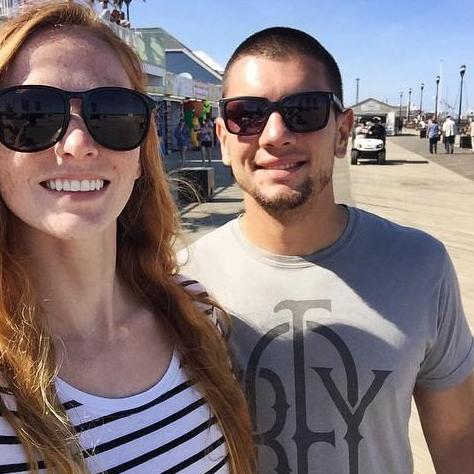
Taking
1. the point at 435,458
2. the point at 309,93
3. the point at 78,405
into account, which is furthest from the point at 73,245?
the point at 435,458

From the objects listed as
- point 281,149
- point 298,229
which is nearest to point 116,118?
point 281,149

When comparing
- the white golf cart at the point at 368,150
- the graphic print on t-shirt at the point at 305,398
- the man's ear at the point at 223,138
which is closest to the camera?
the graphic print on t-shirt at the point at 305,398

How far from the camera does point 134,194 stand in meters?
1.74

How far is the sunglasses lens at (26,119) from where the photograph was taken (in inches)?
49.4

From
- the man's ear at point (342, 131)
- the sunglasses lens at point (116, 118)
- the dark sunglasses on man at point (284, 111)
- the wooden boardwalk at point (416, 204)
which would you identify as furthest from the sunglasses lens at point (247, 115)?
the wooden boardwalk at point (416, 204)

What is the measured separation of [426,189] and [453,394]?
1334cm

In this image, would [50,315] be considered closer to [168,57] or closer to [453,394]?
[453,394]

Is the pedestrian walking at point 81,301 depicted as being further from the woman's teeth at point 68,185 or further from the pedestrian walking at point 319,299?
the pedestrian walking at point 319,299

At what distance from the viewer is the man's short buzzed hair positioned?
5.78 ft

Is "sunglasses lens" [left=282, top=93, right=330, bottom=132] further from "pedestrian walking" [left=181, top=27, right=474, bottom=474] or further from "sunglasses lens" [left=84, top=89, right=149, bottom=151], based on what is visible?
"sunglasses lens" [left=84, top=89, right=149, bottom=151]

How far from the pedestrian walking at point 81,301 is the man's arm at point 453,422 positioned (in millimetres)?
651

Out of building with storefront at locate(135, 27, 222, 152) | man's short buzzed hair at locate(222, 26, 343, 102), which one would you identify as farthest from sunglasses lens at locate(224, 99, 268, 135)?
building with storefront at locate(135, 27, 222, 152)

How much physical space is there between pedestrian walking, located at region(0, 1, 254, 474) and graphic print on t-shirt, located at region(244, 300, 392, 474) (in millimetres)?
101

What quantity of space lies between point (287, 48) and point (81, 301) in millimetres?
958
